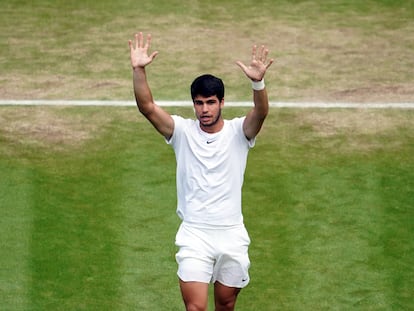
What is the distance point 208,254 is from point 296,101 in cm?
626

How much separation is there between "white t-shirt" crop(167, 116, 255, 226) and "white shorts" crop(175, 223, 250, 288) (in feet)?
0.32

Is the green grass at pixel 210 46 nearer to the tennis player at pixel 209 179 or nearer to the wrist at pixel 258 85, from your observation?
the tennis player at pixel 209 179

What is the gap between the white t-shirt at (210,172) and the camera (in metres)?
11.8

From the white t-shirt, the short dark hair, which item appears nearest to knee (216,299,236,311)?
the white t-shirt

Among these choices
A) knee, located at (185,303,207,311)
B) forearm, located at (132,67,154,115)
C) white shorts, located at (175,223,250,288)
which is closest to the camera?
knee, located at (185,303,207,311)

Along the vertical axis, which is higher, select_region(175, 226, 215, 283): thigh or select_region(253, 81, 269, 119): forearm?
select_region(253, 81, 269, 119): forearm

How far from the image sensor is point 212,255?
11.8 m

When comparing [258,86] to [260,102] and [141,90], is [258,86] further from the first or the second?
[141,90]

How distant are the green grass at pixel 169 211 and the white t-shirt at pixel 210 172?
1.66 meters

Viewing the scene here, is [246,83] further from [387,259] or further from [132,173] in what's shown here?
[387,259]

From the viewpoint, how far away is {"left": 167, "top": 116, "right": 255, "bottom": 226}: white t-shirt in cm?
1176

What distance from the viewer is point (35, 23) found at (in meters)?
20.4

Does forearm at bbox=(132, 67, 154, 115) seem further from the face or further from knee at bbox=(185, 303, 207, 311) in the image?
knee at bbox=(185, 303, 207, 311)

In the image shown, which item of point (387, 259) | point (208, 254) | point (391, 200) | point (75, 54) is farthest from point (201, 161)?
point (75, 54)
